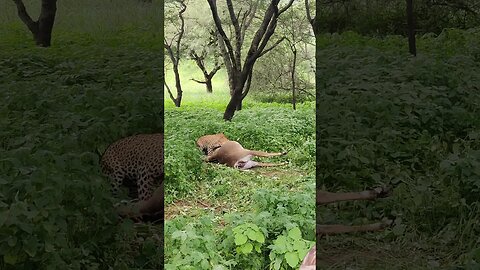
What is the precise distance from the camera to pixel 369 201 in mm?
3076

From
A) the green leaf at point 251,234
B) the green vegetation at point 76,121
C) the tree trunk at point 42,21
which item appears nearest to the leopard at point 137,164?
the green vegetation at point 76,121

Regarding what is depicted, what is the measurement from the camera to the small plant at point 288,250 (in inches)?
117

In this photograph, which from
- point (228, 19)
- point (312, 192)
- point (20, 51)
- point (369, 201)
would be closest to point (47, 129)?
point (20, 51)

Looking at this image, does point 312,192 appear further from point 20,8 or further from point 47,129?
point 20,8

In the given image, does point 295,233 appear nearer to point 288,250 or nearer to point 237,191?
point 288,250

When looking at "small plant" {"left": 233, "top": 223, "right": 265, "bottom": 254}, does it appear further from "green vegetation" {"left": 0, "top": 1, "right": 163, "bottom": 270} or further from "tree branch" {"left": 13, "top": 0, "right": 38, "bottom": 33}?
"tree branch" {"left": 13, "top": 0, "right": 38, "bottom": 33}

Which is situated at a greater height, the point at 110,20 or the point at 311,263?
the point at 110,20

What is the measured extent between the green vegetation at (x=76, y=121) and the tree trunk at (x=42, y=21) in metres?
0.03

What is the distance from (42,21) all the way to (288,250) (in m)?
1.46

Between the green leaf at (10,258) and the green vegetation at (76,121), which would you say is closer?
the green leaf at (10,258)

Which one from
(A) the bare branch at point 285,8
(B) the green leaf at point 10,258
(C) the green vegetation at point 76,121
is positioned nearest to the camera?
(B) the green leaf at point 10,258

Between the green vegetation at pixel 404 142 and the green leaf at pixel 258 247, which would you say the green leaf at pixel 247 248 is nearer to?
the green leaf at pixel 258 247

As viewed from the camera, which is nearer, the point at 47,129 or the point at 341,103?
the point at 47,129

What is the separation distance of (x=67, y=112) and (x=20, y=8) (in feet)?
1.65
